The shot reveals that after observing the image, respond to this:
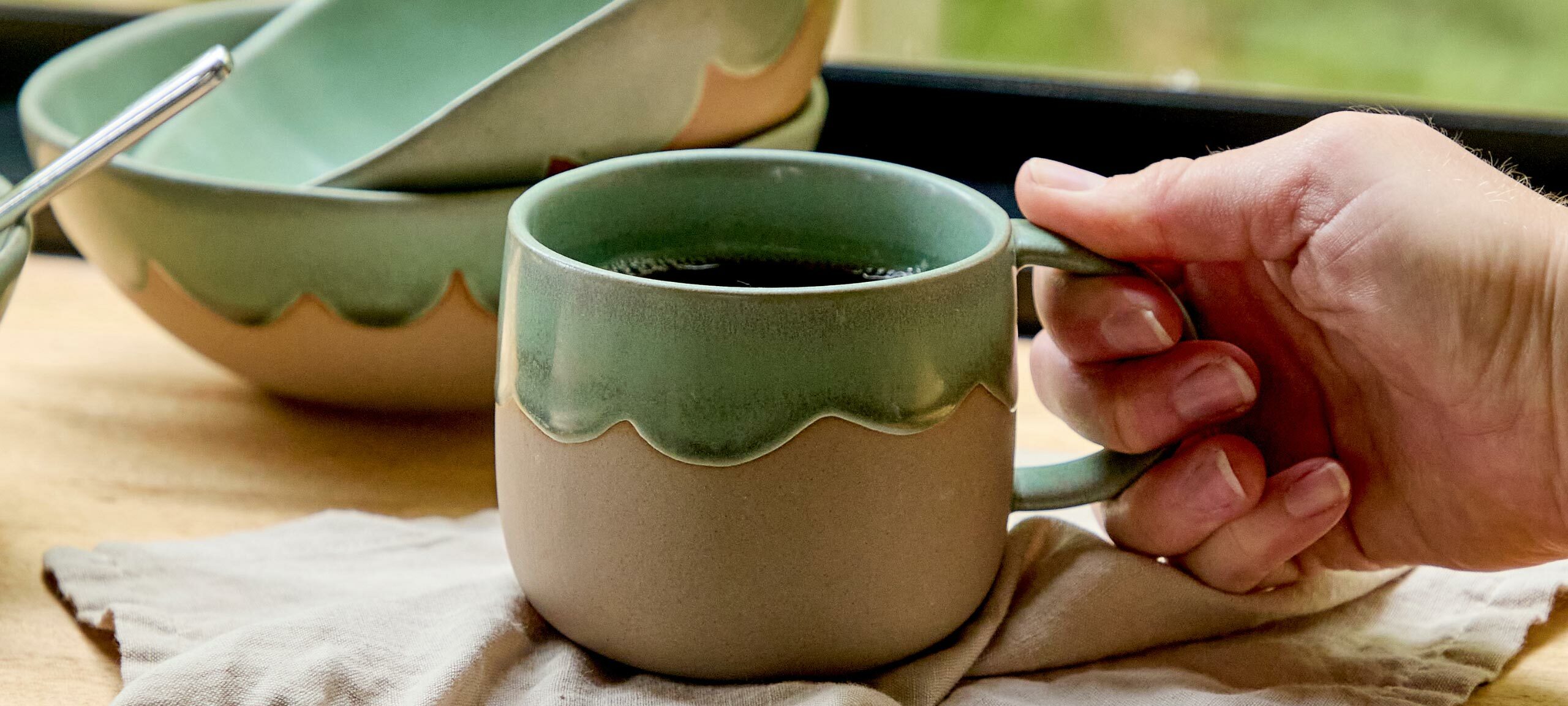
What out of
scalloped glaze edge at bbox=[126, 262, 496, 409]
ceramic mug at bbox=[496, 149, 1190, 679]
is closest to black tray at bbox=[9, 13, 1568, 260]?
scalloped glaze edge at bbox=[126, 262, 496, 409]

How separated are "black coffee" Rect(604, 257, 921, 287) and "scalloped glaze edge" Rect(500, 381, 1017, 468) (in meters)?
0.09

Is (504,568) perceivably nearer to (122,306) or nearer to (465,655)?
(465,655)

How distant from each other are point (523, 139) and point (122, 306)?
339mm

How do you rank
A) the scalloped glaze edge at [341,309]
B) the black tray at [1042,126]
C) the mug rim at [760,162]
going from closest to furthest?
the mug rim at [760,162] → the scalloped glaze edge at [341,309] → the black tray at [1042,126]

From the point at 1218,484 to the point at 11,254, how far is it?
1.47 ft

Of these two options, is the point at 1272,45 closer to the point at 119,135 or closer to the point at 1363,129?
the point at 1363,129

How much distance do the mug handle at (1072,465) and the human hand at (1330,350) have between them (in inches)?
0.4

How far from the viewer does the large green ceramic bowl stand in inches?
19.7

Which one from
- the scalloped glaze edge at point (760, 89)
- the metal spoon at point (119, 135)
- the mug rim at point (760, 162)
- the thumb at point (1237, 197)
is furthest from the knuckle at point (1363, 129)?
the metal spoon at point (119, 135)

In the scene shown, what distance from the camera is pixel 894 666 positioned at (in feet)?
1.46

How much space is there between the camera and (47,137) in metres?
0.60

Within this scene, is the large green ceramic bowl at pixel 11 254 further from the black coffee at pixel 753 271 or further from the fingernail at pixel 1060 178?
the fingernail at pixel 1060 178

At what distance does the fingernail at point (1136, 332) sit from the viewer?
1.54 feet

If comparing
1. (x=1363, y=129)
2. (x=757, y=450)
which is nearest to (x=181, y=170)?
(x=757, y=450)
